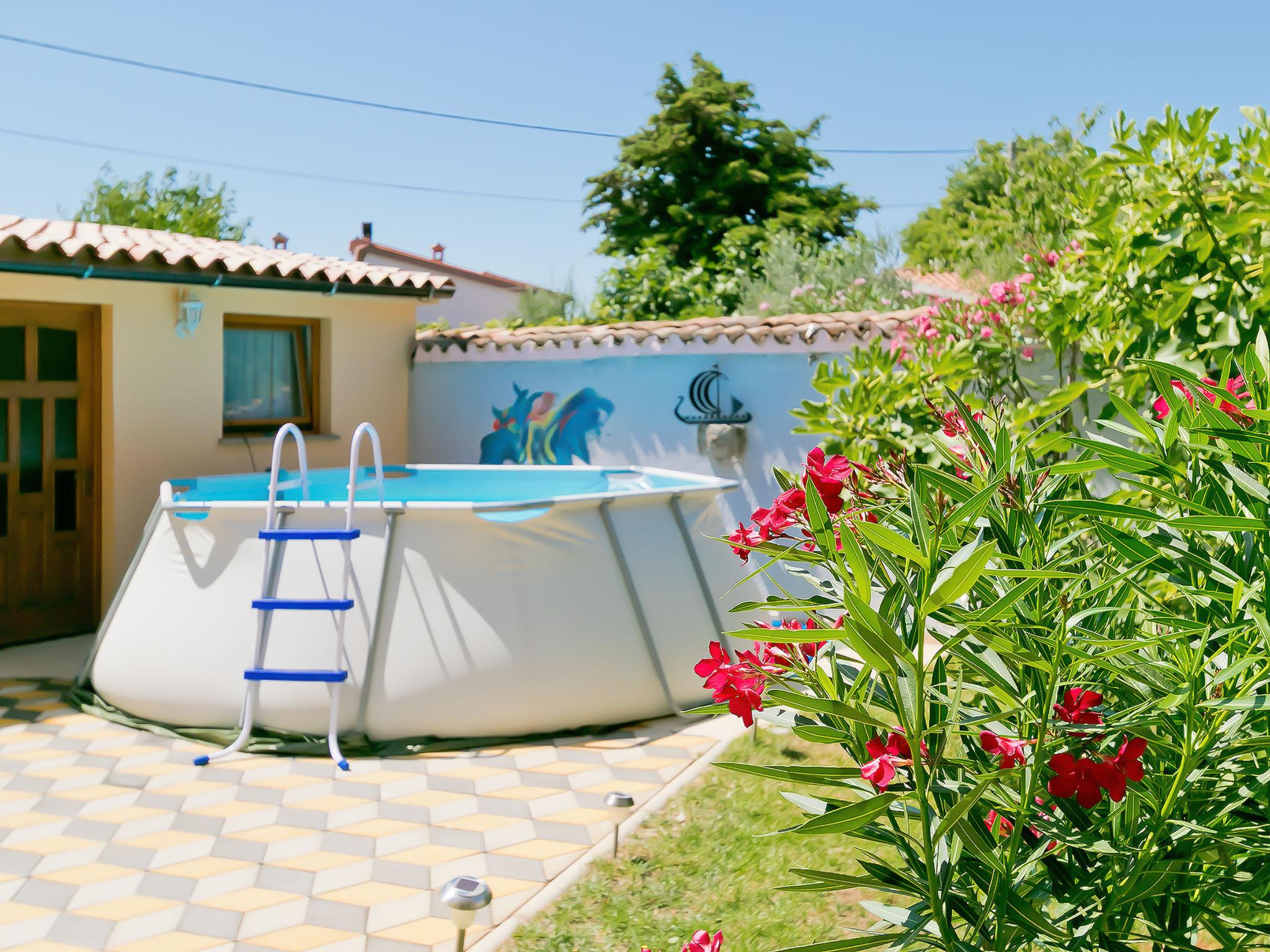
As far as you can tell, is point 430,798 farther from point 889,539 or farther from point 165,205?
point 165,205

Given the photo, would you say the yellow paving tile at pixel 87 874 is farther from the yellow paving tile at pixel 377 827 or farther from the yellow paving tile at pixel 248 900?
the yellow paving tile at pixel 377 827

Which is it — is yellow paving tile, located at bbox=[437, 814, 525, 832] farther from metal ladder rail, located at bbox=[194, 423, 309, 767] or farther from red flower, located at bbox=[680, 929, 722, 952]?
red flower, located at bbox=[680, 929, 722, 952]

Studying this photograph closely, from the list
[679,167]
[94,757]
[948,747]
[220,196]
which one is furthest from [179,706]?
[220,196]

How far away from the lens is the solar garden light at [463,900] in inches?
133

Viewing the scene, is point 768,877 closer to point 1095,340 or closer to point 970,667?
point 970,667

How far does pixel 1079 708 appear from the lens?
1.89 meters

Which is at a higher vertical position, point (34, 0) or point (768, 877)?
point (34, 0)

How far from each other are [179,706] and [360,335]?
549 cm

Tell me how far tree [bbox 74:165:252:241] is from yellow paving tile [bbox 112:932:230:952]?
2891 cm

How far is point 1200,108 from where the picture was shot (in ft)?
15.5

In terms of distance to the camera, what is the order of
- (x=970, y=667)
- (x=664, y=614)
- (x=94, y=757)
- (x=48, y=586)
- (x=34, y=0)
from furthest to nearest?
(x=34, y=0) → (x=48, y=586) → (x=664, y=614) → (x=94, y=757) → (x=970, y=667)

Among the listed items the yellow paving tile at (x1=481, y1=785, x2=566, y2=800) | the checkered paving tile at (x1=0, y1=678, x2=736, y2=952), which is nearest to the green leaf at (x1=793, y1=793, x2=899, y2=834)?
the checkered paving tile at (x1=0, y1=678, x2=736, y2=952)

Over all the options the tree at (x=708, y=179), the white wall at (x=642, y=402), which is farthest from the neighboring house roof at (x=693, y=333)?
the tree at (x=708, y=179)

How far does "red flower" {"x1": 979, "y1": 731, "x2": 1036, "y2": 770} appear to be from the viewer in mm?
1878
